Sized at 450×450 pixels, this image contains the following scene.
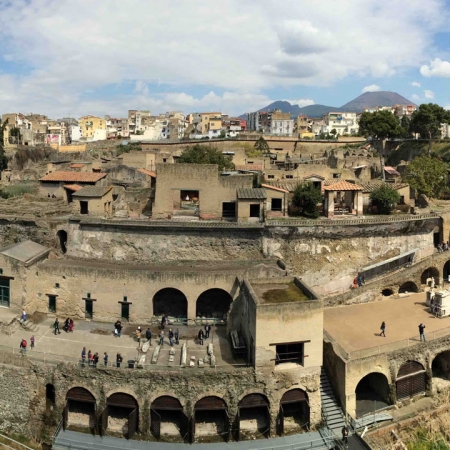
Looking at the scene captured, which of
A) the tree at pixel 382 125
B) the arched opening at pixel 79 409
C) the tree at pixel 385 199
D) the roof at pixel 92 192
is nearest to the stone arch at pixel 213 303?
the arched opening at pixel 79 409

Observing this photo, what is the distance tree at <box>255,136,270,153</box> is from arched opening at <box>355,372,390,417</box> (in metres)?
54.4

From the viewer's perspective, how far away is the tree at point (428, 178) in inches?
1734

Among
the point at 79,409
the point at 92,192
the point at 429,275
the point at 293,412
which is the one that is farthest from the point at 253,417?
the point at 92,192

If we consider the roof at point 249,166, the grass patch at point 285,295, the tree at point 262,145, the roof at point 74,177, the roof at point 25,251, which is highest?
the tree at point 262,145

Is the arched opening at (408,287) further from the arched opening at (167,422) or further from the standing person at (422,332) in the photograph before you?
the arched opening at (167,422)

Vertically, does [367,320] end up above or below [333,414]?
above

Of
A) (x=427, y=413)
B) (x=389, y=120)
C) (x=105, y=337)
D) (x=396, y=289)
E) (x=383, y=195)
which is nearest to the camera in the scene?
(x=427, y=413)

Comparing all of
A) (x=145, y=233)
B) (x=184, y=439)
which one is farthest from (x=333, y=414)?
(x=145, y=233)

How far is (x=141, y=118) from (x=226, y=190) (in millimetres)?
98344

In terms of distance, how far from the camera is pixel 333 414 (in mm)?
22703

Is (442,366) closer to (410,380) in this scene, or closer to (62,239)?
(410,380)

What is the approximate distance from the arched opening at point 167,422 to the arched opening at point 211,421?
0.58 meters

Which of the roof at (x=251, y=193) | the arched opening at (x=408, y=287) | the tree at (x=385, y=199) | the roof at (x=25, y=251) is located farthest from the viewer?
the tree at (x=385, y=199)

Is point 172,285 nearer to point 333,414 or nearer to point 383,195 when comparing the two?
point 333,414
